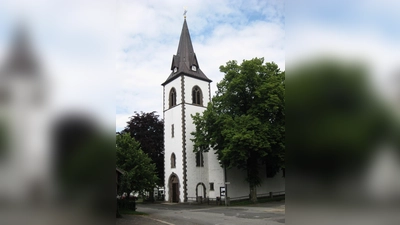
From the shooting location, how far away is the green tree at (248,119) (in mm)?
26875

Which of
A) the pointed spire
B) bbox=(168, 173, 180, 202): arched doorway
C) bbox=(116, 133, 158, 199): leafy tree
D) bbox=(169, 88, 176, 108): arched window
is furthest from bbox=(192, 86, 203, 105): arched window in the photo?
the pointed spire

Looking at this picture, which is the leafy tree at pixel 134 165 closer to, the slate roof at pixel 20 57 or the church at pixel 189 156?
the church at pixel 189 156

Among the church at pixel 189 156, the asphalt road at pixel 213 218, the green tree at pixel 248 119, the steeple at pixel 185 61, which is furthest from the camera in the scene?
the steeple at pixel 185 61

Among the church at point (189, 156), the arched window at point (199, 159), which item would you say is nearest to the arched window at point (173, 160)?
the church at point (189, 156)

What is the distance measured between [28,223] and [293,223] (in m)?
1.40

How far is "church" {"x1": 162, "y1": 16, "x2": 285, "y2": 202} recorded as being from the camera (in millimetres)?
33781

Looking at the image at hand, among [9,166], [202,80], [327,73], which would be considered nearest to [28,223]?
[9,166]

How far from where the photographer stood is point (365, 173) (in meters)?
1.57


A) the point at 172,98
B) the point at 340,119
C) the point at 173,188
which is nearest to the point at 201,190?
the point at 173,188

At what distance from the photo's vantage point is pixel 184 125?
35344 mm

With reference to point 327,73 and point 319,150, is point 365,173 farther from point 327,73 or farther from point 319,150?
point 327,73

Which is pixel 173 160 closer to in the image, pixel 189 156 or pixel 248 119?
pixel 189 156

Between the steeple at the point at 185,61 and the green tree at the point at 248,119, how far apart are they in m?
7.98

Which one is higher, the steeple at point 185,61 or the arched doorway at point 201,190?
the steeple at point 185,61
